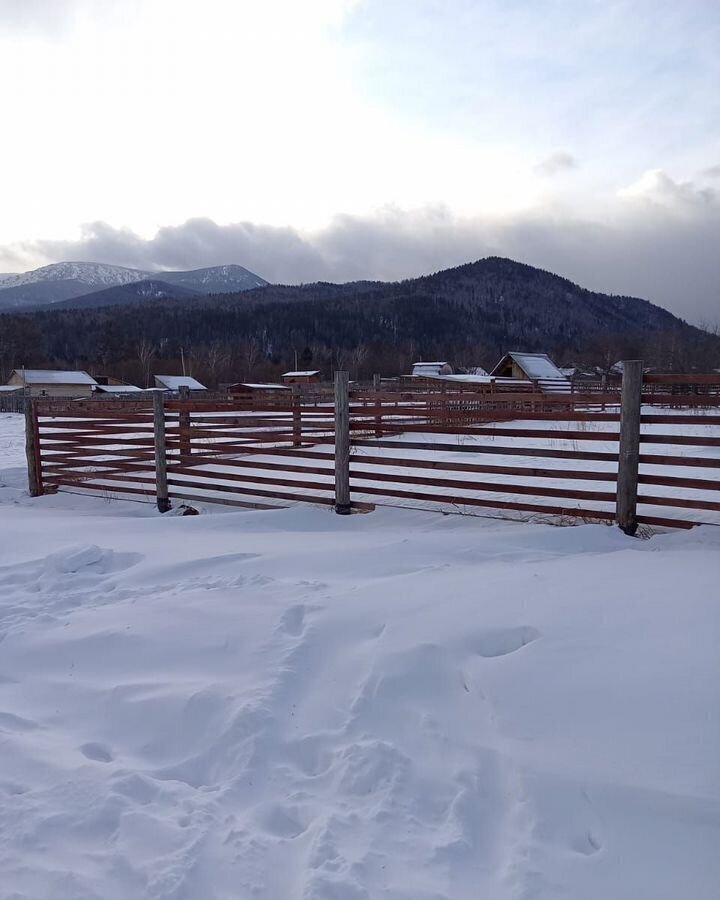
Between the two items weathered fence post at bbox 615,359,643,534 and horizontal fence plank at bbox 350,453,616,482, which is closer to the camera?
weathered fence post at bbox 615,359,643,534

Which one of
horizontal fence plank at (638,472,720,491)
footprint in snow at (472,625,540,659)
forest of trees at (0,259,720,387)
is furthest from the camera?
forest of trees at (0,259,720,387)

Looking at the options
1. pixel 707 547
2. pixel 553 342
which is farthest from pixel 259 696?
pixel 553 342

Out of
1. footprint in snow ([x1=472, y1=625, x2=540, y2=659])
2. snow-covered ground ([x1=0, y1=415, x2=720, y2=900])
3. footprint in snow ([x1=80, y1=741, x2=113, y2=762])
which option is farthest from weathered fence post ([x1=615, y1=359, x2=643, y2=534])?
footprint in snow ([x1=80, y1=741, x2=113, y2=762])

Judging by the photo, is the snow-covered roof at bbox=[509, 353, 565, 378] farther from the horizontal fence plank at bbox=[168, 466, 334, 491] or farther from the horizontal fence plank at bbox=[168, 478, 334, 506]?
the horizontal fence plank at bbox=[168, 478, 334, 506]

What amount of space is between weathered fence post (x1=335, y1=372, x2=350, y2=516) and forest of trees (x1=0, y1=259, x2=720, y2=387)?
56.7 metres

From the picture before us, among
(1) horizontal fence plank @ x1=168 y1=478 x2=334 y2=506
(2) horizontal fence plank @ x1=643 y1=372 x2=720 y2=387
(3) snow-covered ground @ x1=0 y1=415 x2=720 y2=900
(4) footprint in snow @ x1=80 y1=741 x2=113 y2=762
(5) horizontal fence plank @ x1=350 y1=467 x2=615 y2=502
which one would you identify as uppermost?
(2) horizontal fence plank @ x1=643 y1=372 x2=720 y2=387

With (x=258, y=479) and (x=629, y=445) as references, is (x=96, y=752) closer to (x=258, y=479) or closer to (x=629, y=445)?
(x=629, y=445)

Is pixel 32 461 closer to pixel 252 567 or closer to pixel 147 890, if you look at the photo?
pixel 252 567

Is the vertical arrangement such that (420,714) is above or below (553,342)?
below

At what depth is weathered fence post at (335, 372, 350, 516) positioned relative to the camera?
6.82m

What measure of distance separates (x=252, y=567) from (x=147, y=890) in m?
2.99

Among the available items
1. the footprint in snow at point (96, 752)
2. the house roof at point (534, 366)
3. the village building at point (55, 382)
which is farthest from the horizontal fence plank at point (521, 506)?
the village building at point (55, 382)

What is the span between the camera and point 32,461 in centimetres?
956

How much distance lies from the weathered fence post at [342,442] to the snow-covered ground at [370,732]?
2158 millimetres
